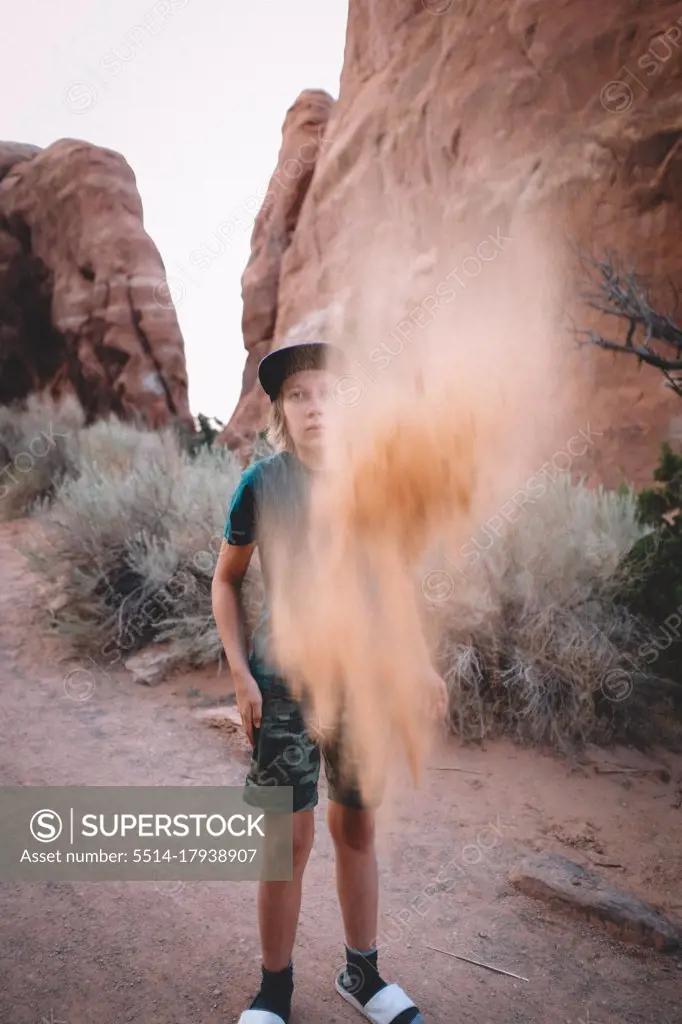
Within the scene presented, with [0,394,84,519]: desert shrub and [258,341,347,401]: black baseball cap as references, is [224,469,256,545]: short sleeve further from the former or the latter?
[0,394,84,519]: desert shrub

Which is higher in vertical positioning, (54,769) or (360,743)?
(360,743)

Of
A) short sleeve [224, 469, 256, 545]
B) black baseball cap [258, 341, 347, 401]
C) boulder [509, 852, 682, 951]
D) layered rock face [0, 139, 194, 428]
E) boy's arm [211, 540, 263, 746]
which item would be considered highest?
layered rock face [0, 139, 194, 428]

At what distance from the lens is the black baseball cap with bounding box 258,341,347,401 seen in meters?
1.83

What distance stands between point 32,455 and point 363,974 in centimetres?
837

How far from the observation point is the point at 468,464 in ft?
5.28

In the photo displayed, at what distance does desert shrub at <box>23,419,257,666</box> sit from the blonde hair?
2706 mm

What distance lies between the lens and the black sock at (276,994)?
183 cm

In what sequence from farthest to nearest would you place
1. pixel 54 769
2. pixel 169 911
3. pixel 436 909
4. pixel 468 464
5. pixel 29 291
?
pixel 29 291
pixel 54 769
pixel 436 909
pixel 169 911
pixel 468 464

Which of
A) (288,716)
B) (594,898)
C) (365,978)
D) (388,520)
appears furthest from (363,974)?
(388,520)

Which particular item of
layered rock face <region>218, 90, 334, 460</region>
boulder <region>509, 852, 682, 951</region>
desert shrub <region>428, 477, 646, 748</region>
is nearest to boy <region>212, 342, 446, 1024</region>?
boulder <region>509, 852, 682, 951</region>

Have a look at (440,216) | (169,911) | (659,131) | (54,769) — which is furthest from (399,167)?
(169,911)

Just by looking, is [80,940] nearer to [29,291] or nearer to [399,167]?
[399,167]

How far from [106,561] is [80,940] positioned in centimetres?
318

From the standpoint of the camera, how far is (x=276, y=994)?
1.84 m
